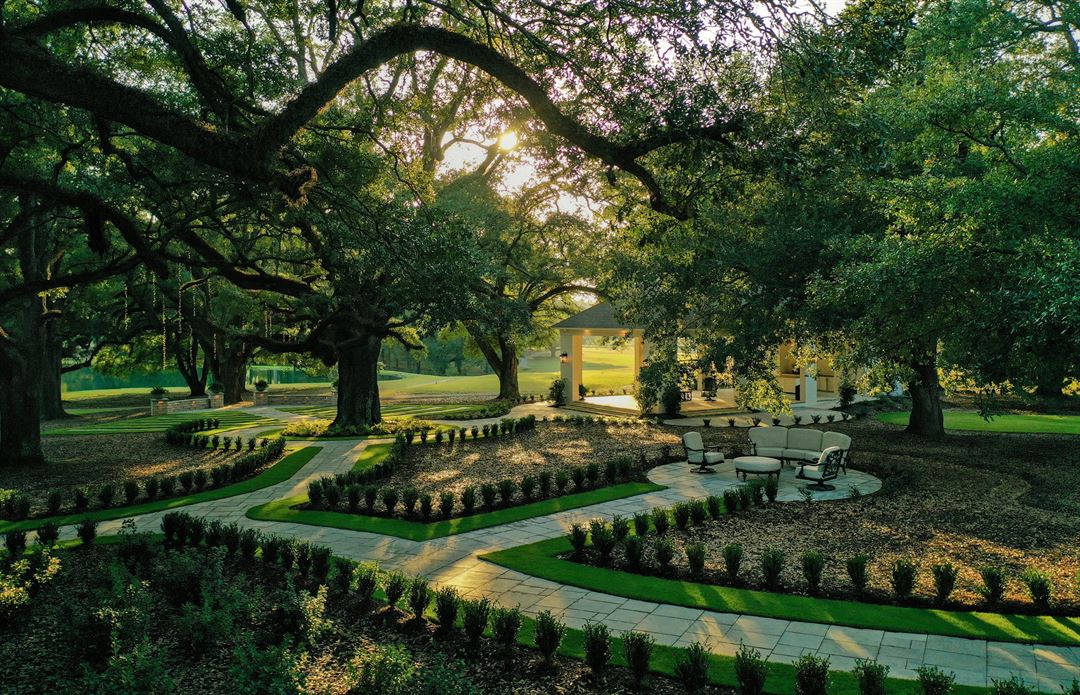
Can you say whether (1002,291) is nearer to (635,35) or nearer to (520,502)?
(635,35)

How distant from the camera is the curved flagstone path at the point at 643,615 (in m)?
6.22

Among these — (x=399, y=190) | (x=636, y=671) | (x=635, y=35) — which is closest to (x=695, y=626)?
(x=636, y=671)

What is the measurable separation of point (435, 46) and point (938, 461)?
1658 cm

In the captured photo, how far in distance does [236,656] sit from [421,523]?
5.66 m

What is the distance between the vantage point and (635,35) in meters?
7.71

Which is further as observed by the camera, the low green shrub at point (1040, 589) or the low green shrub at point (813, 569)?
the low green shrub at point (813, 569)

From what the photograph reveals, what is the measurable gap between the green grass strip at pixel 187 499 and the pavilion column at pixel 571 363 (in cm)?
1732

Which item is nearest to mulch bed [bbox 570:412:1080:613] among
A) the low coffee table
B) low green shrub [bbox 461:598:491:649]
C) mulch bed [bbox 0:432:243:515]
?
the low coffee table

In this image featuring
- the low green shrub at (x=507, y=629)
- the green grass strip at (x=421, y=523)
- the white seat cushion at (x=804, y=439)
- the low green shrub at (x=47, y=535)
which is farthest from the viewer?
the white seat cushion at (x=804, y=439)

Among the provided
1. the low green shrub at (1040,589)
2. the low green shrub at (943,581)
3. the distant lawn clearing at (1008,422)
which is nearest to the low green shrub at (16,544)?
the low green shrub at (943,581)

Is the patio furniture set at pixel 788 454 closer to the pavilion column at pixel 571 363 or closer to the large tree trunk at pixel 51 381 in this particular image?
the pavilion column at pixel 571 363

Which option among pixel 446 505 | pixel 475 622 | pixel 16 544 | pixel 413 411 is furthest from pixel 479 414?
pixel 475 622

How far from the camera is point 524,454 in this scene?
62.3 ft

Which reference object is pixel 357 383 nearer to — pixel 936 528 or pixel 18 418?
pixel 18 418
